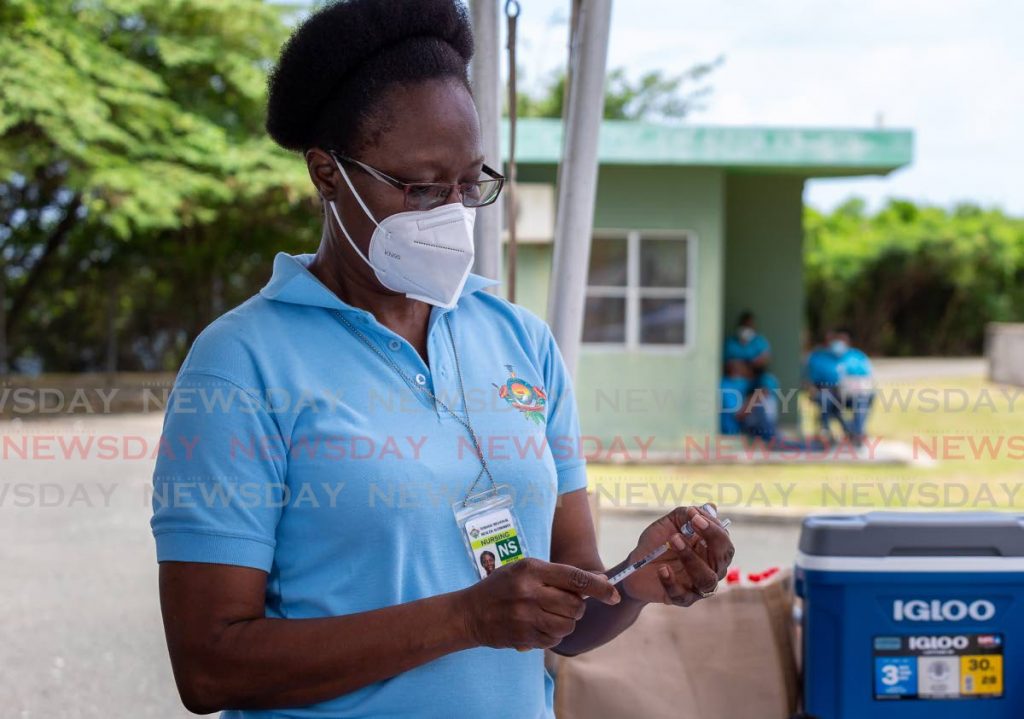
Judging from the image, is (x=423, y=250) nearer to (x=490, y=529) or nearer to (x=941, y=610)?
(x=490, y=529)

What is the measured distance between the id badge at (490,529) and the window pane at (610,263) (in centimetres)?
1130

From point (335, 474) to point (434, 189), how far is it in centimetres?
44

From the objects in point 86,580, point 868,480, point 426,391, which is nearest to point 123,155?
point 86,580

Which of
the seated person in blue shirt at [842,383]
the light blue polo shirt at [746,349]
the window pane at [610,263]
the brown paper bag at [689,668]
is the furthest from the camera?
the light blue polo shirt at [746,349]

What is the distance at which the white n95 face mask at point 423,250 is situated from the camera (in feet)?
5.08

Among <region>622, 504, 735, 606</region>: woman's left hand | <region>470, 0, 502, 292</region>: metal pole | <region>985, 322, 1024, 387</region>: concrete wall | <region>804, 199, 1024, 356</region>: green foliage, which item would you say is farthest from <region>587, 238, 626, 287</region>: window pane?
<region>804, 199, 1024, 356</region>: green foliage

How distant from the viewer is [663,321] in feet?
42.1

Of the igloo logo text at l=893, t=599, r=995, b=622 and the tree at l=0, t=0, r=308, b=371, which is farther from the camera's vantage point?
the tree at l=0, t=0, r=308, b=371

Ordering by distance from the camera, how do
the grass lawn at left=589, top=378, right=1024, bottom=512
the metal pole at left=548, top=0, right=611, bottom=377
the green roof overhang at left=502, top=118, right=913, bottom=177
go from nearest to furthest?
the metal pole at left=548, top=0, right=611, bottom=377 < the grass lawn at left=589, top=378, right=1024, bottom=512 < the green roof overhang at left=502, top=118, right=913, bottom=177

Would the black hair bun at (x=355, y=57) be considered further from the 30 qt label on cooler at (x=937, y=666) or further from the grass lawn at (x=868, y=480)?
the grass lawn at (x=868, y=480)

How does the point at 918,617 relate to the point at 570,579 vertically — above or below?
below

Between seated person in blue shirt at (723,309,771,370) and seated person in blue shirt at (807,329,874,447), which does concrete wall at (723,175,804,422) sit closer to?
seated person in blue shirt at (723,309,771,370)

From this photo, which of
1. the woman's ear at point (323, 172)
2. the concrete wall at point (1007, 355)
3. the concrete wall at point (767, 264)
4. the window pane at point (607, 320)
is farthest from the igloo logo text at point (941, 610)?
the concrete wall at point (1007, 355)

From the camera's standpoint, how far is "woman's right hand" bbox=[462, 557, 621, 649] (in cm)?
129
